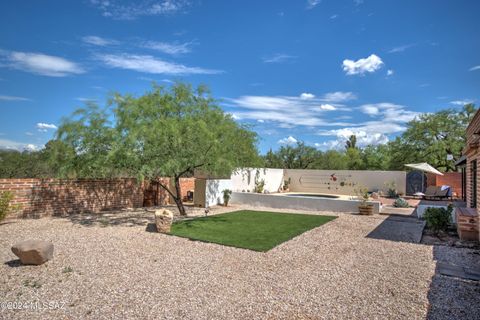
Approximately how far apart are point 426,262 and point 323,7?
31.1 ft

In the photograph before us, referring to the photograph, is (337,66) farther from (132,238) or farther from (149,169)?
(132,238)

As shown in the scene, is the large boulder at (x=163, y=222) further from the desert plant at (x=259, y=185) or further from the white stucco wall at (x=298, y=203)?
the desert plant at (x=259, y=185)

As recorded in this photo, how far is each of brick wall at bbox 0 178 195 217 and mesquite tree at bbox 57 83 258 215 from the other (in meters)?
1.48

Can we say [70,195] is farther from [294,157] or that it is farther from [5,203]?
[294,157]

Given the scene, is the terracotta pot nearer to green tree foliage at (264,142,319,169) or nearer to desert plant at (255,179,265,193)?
desert plant at (255,179,265,193)

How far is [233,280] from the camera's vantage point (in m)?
4.91

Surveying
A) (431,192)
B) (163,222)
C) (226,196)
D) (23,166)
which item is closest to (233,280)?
(163,222)

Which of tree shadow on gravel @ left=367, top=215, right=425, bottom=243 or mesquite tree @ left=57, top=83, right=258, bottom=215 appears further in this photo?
mesquite tree @ left=57, top=83, right=258, bottom=215

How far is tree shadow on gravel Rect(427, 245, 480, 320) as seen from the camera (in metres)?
3.71

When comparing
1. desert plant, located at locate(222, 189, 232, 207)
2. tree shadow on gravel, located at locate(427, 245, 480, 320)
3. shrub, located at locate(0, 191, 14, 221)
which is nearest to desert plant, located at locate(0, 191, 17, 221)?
shrub, located at locate(0, 191, 14, 221)

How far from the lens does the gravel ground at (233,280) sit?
379 centimetres

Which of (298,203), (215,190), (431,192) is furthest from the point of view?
(431,192)

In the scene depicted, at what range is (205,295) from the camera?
428 cm

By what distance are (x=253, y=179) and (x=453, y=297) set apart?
16443mm
